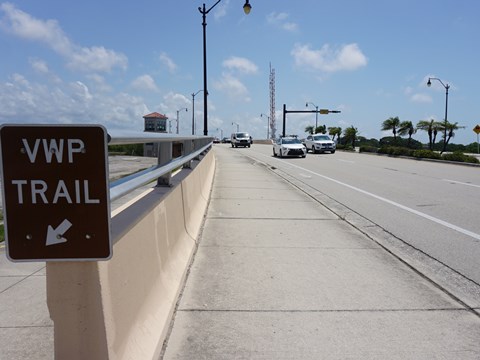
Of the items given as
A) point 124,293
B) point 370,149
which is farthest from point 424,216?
point 370,149

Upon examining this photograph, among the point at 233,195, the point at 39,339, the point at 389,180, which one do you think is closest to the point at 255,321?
the point at 39,339

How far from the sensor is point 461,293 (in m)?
4.93

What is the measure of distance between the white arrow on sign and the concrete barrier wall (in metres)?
0.14

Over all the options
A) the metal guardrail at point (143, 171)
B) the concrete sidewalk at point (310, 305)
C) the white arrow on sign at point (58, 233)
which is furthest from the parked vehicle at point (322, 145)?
the white arrow on sign at point (58, 233)

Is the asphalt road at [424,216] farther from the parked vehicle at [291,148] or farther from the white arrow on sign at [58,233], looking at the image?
the parked vehicle at [291,148]

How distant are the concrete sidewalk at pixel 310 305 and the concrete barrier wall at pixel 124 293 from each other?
11.0 inches

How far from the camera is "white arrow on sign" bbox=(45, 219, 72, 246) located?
2396 millimetres

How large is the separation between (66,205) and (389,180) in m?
16.4

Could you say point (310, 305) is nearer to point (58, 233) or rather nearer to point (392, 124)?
point (58, 233)

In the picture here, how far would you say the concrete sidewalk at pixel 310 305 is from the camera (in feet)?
11.9

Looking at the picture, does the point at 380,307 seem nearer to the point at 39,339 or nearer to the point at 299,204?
the point at 39,339

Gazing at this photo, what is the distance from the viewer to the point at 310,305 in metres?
4.48

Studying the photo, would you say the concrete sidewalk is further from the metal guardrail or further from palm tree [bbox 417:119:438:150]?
palm tree [bbox 417:119:438:150]

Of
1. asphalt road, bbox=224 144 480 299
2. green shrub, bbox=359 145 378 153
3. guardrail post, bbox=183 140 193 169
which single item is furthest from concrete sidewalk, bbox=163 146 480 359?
green shrub, bbox=359 145 378 153
